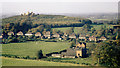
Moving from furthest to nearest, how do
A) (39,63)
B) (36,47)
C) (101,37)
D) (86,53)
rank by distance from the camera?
(101,37) → (36,47) → (86,53) → (39,63)

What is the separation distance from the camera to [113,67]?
Result: 18.1 metres

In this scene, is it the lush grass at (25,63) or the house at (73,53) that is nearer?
the lush grass at (25,63)

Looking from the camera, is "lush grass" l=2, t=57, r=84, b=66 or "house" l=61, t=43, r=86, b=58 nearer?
"lush grass" l=2, t=57, r=84, b=66

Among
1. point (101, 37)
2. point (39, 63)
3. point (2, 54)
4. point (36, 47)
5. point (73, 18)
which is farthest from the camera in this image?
point (73, 18)

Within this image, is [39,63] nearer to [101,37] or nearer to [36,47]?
[36,47]

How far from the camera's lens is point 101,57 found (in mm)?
19391

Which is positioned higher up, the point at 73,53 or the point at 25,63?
the point at 25,63

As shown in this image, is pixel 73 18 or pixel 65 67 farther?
pixel 73 18

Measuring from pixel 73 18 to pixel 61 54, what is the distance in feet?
105

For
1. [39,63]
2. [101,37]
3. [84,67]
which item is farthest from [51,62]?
[101,37]

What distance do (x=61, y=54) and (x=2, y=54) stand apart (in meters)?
5.76

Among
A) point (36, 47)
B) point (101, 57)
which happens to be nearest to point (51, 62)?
point (101, 57)

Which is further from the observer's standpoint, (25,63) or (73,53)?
(73,53)

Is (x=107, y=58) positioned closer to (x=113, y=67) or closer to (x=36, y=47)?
(x=113, y=67)
